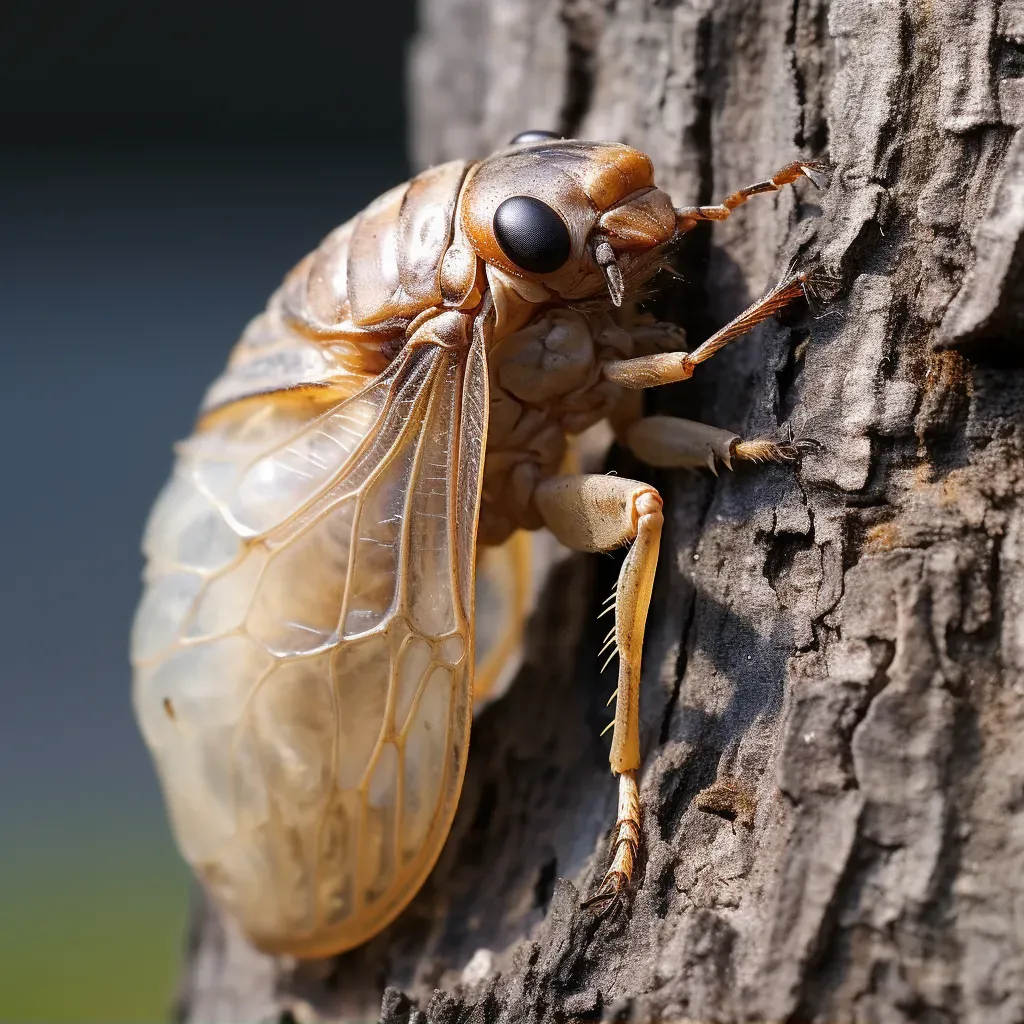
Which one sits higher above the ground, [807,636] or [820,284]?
[820,284]

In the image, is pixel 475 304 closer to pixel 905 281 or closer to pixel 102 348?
pixel 905 281

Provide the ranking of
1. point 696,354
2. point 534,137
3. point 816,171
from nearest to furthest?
point 816,171 → point 696,354 → point 534,137

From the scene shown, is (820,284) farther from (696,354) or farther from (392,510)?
(392,510)

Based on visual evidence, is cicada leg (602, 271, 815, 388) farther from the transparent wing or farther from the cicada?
the transparent wing

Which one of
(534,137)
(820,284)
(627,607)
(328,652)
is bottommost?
(328,652)

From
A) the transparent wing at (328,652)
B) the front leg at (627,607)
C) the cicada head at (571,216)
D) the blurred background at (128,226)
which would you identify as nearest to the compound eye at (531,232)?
the cicada head at (571,216)

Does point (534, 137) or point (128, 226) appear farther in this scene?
point (128, 226)

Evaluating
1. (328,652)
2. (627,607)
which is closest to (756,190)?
(627,607)
